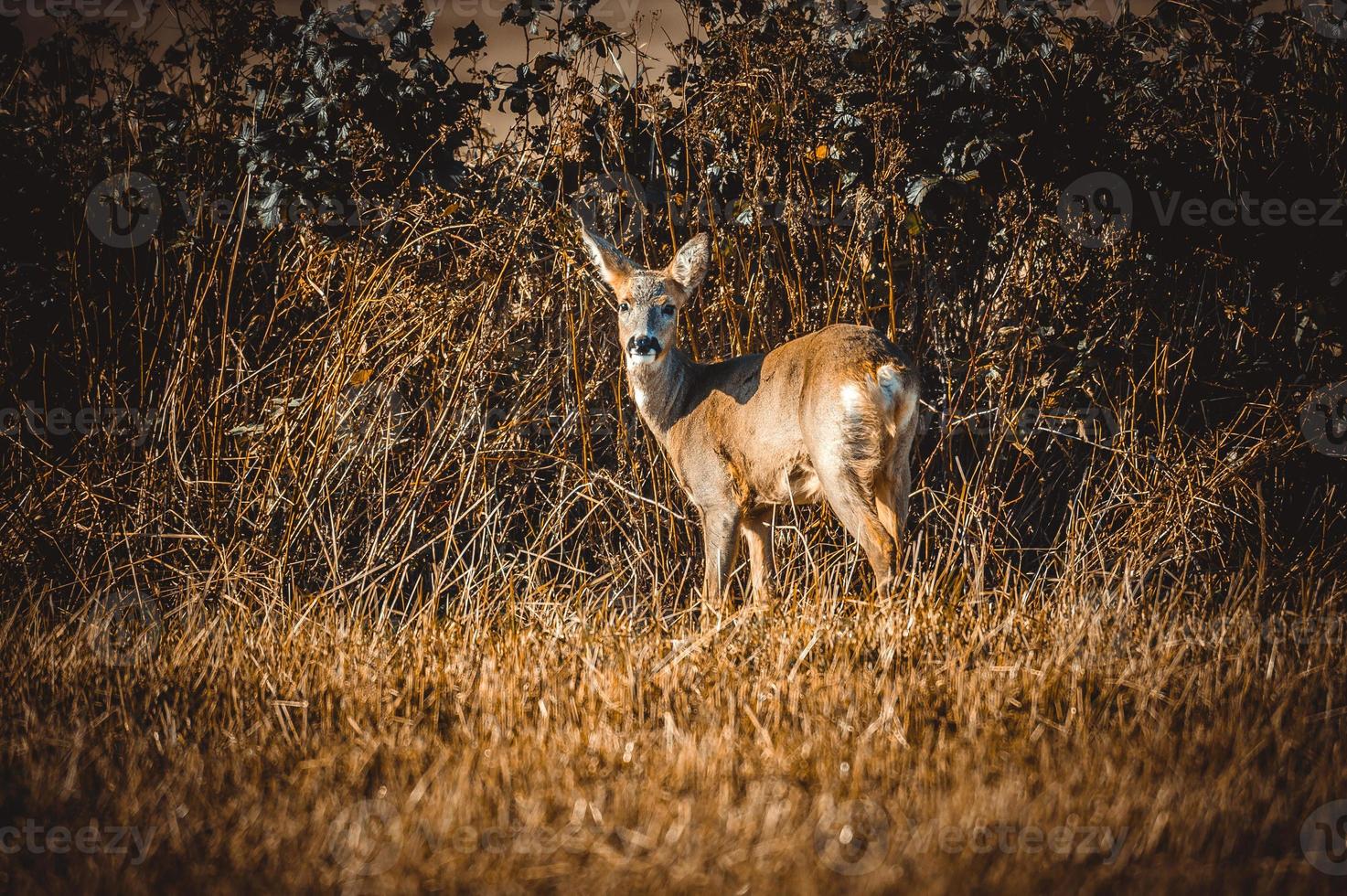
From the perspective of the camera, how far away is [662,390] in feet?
14.9

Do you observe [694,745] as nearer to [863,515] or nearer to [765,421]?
[863,515]

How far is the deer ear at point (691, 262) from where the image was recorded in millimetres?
4488

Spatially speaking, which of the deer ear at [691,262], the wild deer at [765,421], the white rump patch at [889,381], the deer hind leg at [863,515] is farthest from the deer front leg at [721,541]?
the deer ear at [691,262]

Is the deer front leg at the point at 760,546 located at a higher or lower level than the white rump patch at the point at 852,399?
lower

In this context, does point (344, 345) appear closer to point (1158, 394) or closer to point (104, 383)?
point (104, 383)

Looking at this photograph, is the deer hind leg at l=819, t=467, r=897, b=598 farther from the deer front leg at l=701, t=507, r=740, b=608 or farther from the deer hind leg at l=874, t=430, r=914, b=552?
the deer front leg at l=701, t=507, r=740, b=608

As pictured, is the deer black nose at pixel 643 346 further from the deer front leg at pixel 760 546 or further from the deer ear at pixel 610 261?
the deer front leg at pixel 760 546

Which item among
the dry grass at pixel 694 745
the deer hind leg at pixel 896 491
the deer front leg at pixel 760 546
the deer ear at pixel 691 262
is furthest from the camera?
the deer front leg at pixel 760 546

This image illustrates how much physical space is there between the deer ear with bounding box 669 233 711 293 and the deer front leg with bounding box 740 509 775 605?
102 centimetres

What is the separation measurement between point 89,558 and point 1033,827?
4081mm

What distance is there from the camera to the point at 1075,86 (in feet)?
15.4

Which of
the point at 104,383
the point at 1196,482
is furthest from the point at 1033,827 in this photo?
the point at 104,383

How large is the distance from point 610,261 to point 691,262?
342 millimetres

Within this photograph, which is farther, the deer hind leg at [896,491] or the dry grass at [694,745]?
the deer hind leg at [896,491]
